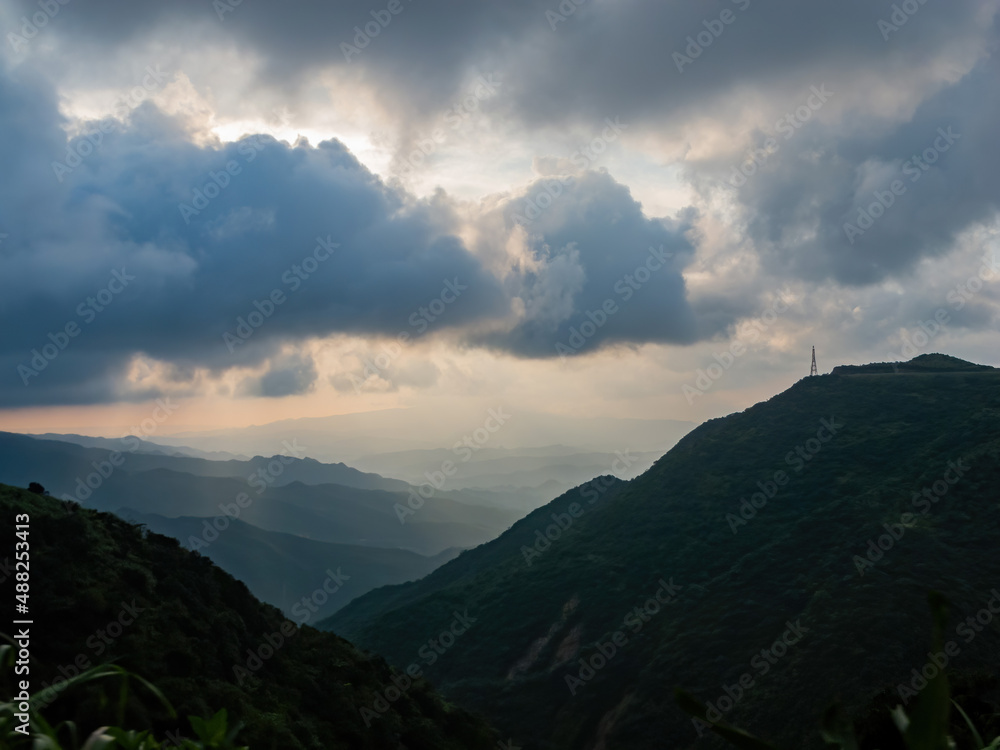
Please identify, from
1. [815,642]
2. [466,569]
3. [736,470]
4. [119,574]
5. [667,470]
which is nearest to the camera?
[119,574]

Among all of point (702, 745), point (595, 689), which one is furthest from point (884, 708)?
point (595, 689)

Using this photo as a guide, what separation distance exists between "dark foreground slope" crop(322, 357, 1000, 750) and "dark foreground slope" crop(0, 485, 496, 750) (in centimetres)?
2148

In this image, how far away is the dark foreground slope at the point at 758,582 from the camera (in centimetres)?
5241

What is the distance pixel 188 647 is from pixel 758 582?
56.5m

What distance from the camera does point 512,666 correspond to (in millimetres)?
73500

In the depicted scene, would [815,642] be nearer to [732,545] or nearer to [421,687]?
[732,545]

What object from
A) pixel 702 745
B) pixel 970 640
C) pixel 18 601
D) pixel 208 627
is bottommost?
pixel 702 745

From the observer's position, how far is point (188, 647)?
106ft

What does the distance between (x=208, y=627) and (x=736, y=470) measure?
8209cm

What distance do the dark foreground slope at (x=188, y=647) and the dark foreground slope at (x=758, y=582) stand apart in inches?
846

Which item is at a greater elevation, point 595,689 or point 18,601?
point 18,601

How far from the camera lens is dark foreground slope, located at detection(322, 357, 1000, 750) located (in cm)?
5241

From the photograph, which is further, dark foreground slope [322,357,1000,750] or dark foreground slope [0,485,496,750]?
dark foreground slope [322,357,1000,750]

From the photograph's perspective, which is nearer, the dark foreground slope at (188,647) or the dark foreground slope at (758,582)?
the dark foreground slope at (188,647)
